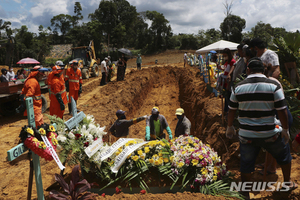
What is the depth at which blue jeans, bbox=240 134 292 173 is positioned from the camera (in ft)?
8.83

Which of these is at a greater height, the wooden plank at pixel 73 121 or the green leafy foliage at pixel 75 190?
the wooden plank at pixel 73 121

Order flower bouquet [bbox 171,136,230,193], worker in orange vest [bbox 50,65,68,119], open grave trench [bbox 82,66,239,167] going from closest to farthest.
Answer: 1. flower bouquet [bbox 171,136,230,193]
2. open grave trench [bbox 82,66,239,167]
3. worker in orange vest [bbox 50,65,68,119]

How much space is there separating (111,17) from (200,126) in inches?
1333

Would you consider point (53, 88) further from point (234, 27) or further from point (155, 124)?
point (234, 27)

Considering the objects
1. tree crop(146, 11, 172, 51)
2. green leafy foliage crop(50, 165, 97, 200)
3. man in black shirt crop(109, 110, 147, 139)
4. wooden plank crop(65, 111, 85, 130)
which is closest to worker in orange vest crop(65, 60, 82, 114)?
man in black shirt crop(109, 110, 147, 139)

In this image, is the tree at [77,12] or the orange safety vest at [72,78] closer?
the orange safety vest at [72,78]

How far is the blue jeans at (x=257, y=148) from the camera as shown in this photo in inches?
106

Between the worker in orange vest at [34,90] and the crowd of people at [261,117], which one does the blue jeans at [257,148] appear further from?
the worker in orange vest at [34,90]

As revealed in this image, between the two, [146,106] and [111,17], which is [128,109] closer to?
[146,106]

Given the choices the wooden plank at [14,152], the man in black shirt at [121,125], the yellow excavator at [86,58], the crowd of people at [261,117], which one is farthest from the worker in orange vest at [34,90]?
the yellow excavator at [86,58]

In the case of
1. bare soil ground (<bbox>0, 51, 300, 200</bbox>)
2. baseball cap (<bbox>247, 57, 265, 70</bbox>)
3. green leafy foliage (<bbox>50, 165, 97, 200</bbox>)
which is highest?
baseball cap (<bbox>247, 57, 265, 70</bbox>)

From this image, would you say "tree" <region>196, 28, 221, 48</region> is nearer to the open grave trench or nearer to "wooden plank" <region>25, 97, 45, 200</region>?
the open grave trench

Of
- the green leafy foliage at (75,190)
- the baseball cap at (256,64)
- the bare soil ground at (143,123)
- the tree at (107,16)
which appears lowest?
the bare soil ground at (143,123)

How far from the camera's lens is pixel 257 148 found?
110 inches
